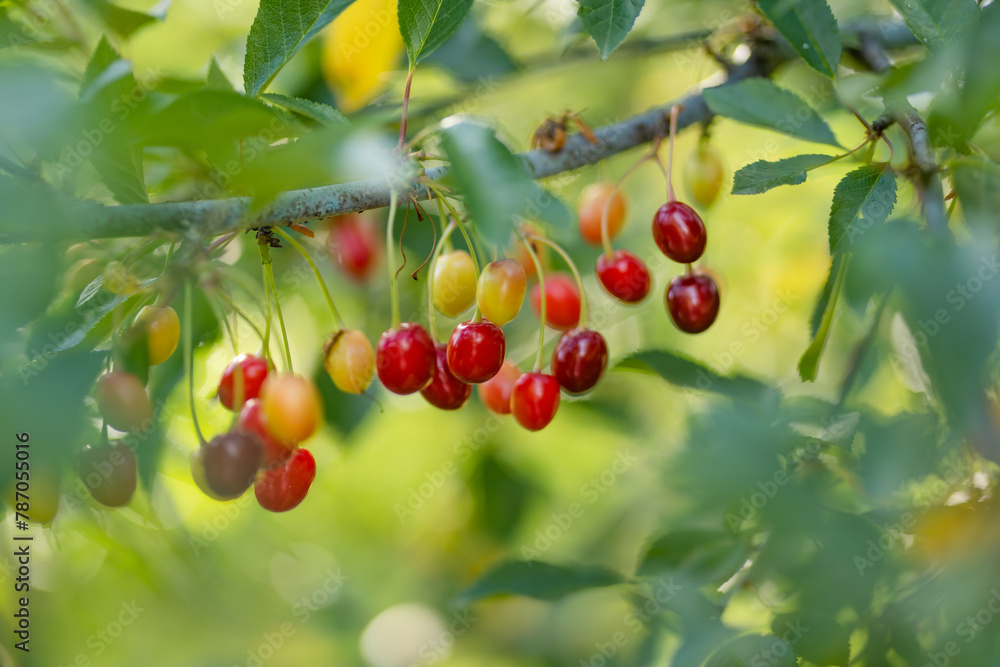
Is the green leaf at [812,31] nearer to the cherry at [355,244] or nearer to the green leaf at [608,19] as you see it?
the green leaf at [608,19]

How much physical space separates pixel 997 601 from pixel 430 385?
781 millimetres

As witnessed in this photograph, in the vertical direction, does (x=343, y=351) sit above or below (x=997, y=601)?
above

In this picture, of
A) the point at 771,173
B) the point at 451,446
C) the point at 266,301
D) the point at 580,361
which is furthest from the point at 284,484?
the point at 451,446

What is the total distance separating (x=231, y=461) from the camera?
2.66 ft

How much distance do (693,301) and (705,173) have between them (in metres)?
0.45

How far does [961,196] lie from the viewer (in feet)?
3.43

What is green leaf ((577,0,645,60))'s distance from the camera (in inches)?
38.1

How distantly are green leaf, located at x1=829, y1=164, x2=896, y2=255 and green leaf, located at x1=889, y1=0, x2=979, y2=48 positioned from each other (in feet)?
0.56

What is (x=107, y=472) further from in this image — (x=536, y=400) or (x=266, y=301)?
(x=536, y=400)

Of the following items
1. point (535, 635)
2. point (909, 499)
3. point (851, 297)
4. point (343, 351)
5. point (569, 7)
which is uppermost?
point (569, 7)

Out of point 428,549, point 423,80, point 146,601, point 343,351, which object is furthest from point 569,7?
point 146,601

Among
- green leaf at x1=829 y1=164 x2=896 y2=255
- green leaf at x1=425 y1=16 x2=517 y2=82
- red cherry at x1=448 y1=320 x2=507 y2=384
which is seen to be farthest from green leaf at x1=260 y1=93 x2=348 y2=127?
green leaf at x1=425 y1=16 x2=517 y2=82

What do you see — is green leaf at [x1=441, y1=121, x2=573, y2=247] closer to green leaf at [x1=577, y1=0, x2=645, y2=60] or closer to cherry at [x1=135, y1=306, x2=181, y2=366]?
green leaf at [x1=577, y1=0, x2=645, y2=60]

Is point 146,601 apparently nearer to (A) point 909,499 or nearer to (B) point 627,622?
(B) point 627,622
